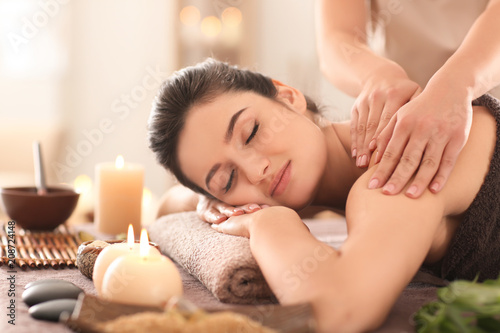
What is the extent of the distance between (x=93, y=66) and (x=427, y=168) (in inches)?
164

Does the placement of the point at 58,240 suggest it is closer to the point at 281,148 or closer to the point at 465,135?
the point at 281,148

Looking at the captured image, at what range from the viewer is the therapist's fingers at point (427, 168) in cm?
99

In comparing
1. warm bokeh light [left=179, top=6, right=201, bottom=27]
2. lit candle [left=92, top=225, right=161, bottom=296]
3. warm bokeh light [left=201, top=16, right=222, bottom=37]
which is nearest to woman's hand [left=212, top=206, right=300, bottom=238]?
lit candle [left=92, top=225, right=161, bottom=296]

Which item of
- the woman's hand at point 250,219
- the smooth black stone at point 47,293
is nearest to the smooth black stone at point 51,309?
the smooth black stone at point 47,293

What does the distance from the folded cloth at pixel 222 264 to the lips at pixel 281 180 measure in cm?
17

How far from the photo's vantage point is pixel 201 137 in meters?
1.29

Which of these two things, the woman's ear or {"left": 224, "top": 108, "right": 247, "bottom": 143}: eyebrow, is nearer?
{"left": 224, "top": 108, "right": 247, "bottom": 143}: eyebrow

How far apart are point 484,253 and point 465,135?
0.25 metres

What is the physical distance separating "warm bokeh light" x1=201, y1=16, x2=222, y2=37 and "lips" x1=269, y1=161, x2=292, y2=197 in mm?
3257

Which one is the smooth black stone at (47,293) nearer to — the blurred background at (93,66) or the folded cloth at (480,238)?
the folded cloth at (480,238)

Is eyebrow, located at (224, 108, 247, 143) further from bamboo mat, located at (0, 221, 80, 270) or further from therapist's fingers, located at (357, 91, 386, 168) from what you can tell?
bamboo mat, located at (0, 221, 80, 270)

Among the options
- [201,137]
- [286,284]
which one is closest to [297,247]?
Result: [286,284]

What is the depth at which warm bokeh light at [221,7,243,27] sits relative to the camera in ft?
14.3

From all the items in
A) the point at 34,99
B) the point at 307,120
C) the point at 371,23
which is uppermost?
the point at 371,23
